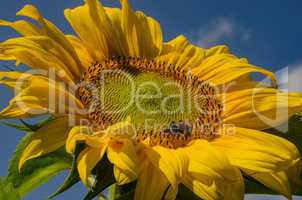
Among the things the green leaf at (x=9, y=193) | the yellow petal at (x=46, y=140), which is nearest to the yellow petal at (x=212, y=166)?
the yellow petal at (x=46, y=140)

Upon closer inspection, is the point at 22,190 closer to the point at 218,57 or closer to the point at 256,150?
the point at 256,150

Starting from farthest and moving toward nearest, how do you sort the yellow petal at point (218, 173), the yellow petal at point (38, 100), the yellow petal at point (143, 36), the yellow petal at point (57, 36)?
the yellow petal at point (143, 36)
the yellow petal at point (57, 36)
the yellow petal at point (38, 100)
the yellow petal at point (218, 173)

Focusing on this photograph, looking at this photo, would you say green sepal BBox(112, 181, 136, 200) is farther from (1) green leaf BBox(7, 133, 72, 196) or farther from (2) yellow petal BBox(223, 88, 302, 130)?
(2) yellow petal BBox(223, 88, 302, 130)

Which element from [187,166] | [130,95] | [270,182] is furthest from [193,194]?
[130,95]

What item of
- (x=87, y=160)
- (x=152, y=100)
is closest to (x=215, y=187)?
(x=87, y=160)

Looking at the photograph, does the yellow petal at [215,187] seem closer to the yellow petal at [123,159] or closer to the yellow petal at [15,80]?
the yellow petal at [123,159]

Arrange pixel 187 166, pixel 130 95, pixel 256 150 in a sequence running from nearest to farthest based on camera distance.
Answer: pixel 187 166 → pixel 256 150 → pixel 130 95
